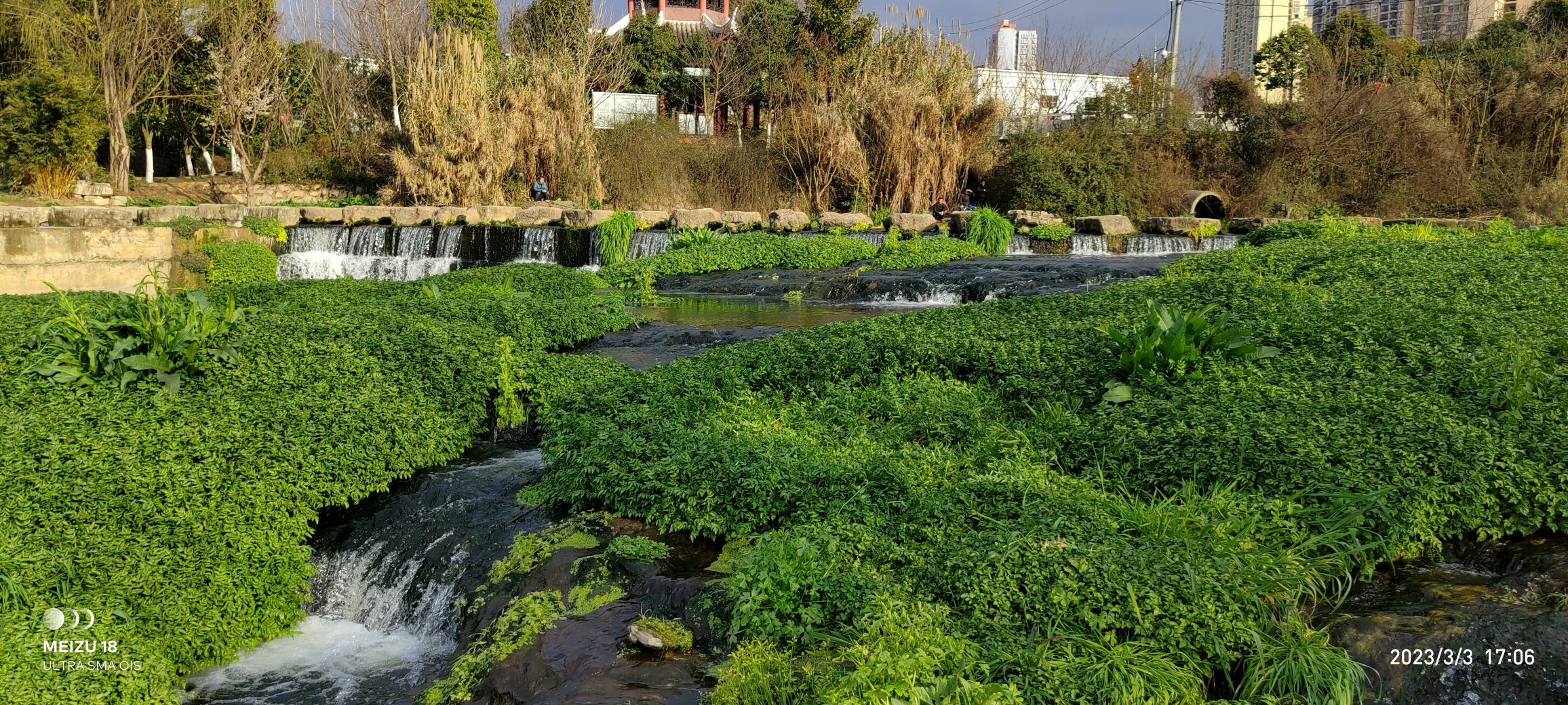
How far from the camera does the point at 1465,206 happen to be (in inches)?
880

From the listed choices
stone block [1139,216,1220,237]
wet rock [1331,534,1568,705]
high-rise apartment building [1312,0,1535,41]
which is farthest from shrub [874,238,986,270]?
high-rise apartment building [1312,0,1535,41]

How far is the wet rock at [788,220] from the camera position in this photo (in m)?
19.1

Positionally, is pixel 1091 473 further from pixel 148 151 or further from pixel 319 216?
pixel 148 151

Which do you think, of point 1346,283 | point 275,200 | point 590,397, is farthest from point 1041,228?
point 275,200

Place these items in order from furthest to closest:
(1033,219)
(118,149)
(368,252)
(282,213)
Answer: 1. (118,149)
2. (1033,219)
3. (282,213)
4. (368,252)

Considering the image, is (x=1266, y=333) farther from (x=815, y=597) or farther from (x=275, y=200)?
(x=275, y=200)

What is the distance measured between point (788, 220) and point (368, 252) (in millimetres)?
7608

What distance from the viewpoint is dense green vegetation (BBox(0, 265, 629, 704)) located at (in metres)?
4.19

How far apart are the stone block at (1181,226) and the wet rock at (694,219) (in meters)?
8.44

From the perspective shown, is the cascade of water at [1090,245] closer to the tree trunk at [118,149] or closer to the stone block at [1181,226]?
the stone block at [1181,226]

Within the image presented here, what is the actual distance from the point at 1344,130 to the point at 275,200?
86.3 feet

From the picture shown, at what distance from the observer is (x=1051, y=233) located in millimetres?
18234

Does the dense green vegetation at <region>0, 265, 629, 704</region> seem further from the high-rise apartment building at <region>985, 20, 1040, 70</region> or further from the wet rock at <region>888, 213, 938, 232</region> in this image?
→ the high-rise apartment building at <region>985, 20, 1040, 70</region>

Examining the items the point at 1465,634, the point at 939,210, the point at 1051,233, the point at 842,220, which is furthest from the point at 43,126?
the point at 1465,634
